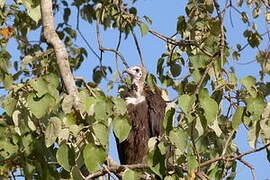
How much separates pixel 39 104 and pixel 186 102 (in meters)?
0.57

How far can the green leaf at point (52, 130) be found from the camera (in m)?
2.88

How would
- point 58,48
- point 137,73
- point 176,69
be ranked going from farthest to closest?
point 137,73
point 176,69
point 58,48

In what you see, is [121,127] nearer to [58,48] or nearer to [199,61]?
[199,61]

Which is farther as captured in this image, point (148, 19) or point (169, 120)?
point (148, 19)

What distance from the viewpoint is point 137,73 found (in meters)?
5.06

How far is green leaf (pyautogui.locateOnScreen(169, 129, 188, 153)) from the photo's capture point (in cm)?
283

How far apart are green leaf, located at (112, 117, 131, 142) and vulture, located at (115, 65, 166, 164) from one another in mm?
1847

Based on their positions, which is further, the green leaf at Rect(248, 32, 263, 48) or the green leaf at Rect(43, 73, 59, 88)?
the green leaf at Rect(248, 32, 263, 48)

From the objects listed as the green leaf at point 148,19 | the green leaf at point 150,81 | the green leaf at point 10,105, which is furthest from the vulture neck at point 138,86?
the green leaf at point 10,105

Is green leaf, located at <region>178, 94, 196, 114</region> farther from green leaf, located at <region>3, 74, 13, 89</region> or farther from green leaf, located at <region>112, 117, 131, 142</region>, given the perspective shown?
green leaf, located at <region>3, 74, 13, 89</region>

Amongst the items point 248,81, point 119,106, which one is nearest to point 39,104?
point 119,106

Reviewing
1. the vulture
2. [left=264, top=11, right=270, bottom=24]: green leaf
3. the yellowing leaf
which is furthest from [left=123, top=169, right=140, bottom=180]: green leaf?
the vulture

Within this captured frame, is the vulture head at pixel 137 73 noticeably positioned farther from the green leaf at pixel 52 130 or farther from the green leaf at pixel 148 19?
the green leaf at pixel 52 130

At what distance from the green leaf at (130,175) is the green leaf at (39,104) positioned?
39 centimetres
